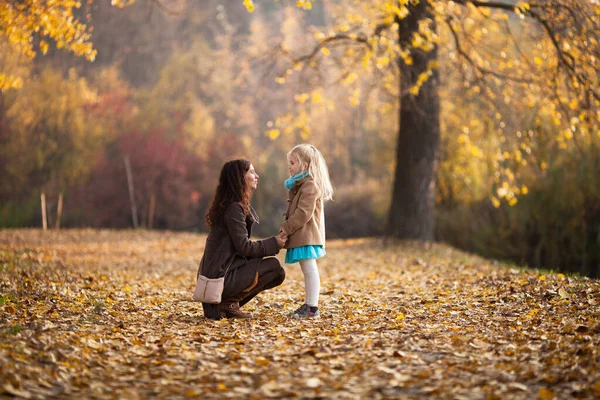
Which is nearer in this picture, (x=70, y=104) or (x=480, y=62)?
(x=480, y=62)

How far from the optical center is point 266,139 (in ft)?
125

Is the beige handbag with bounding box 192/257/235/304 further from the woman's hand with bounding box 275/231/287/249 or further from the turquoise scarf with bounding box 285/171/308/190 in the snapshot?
the turquoise scarf with bounding box 285/171/308/190

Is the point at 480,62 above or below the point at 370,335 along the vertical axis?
above

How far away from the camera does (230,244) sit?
18.5 ft

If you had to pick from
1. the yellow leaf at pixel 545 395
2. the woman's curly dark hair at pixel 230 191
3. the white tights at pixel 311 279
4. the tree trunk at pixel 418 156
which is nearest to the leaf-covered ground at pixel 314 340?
the yellow leaf at pixel 545 395

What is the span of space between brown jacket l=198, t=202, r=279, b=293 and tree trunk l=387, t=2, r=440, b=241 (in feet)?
27.0

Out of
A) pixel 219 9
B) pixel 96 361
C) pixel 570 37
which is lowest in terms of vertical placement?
pixel 96 361

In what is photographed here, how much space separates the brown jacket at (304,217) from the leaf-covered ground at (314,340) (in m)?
0.69

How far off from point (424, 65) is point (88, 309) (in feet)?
30.4

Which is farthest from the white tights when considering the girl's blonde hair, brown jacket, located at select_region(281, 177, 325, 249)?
the girl's blonde hair

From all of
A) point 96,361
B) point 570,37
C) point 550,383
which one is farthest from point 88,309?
point 570,37

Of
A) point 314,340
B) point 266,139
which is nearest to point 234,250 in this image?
point 314,340

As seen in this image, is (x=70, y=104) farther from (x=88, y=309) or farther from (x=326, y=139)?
(x=88, y=309)

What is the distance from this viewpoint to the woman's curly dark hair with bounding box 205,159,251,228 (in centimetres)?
562
